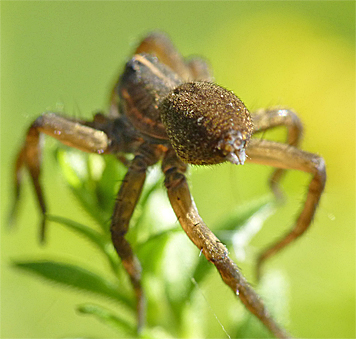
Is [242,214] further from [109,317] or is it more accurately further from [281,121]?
[281,121]

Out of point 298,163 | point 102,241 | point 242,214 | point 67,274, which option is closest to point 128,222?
point 102,241

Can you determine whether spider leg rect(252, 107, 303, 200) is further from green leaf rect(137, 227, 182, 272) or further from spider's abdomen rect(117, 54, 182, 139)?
green leaf rect(137, 227, 182, 272)

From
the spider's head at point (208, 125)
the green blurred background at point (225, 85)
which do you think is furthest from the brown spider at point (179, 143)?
the green blurred background at point (225, 85)

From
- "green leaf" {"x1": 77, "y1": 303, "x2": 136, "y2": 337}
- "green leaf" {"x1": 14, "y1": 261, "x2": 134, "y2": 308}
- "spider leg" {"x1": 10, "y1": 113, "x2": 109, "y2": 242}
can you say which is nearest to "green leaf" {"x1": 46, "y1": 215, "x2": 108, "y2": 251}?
"green leaf" {"x1": 14, "y1": 261, "x2": 134, "y2": 308}

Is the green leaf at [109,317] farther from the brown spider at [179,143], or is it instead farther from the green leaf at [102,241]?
the green leaf at [102,241]

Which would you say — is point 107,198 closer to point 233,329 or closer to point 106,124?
point 106,124

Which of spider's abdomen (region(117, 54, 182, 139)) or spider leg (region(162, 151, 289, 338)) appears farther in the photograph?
spider's abdomen (region(117, 54, 182, 139))
